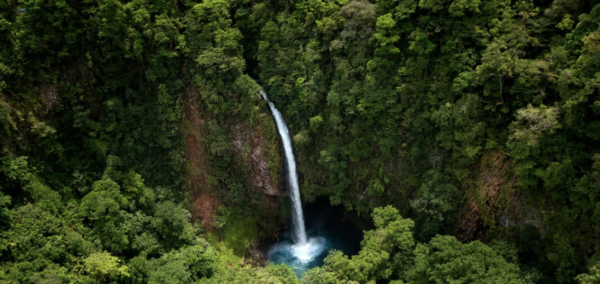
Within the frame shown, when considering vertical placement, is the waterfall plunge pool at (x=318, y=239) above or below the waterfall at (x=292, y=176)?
below

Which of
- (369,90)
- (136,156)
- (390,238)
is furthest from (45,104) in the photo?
(390,238)

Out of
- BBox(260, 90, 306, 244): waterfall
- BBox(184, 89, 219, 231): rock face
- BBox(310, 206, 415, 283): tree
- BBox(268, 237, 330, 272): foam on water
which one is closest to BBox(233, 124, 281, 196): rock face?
BBox(260, 90, 306, 244): waterfall

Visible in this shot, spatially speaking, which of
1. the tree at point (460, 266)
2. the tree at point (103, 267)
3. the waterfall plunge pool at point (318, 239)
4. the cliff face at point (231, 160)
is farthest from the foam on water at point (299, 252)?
the tree at point (103, 267)

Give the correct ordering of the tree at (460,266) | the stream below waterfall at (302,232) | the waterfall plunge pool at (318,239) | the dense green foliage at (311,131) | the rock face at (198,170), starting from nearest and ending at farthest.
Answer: the tree at (460,266), the dense green foliage at (311,131), the waterfall plunge pool at (318,239), the stream below waterfall at (302,232), the rock face at (198,170)

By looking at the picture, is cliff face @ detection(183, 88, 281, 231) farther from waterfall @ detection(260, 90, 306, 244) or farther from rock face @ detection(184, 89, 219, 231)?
waterfall @ detection(260, 90, 306, 244)

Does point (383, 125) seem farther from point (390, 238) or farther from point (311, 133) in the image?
point (390, 238)

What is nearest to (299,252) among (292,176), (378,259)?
(292,176)

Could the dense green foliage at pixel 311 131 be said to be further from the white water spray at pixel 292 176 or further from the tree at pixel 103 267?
the white water spray at pixel 292 176

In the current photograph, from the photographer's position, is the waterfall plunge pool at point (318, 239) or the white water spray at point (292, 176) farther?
the white water spray at point (292, 176)
